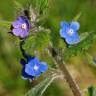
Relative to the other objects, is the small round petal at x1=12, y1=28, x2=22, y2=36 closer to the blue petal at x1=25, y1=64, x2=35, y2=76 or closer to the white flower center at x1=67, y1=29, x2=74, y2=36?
the blue petal at x1=25, y1=64, x2=35, y2=76

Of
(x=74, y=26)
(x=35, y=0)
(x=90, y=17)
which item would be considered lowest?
(x=90, y=17)

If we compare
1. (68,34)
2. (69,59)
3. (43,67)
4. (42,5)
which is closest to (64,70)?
(43,67)

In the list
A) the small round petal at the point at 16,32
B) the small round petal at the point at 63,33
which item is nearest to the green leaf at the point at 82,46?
the small round petal at the point at 63,33

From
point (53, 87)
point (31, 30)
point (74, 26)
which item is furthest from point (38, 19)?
point (53, 87)

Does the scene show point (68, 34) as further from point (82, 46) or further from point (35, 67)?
point (35, 67)

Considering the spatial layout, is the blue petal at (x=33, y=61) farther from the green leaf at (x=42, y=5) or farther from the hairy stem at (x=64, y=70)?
the green leaf at (x=42, y=5)

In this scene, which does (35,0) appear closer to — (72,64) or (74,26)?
(74,26)

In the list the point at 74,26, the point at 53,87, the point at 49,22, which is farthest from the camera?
the point at 49,22
